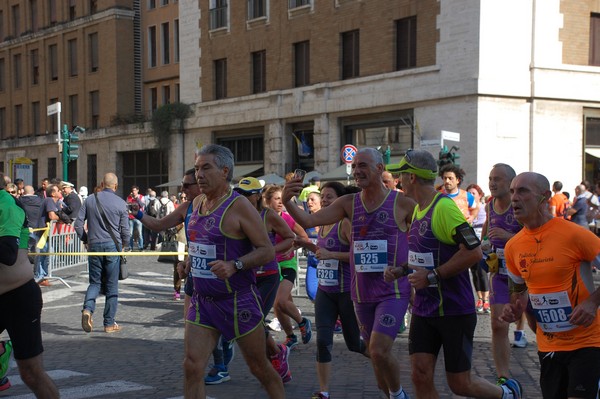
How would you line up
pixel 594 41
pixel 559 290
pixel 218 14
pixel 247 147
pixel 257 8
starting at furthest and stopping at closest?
pixel 218 14 < pixel 247 147 < pixel 257 8 < pixel 594 41 < pixel 559 290

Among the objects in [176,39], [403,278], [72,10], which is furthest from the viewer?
[72,10]

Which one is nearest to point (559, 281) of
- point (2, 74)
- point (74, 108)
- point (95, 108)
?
point (95, 108)

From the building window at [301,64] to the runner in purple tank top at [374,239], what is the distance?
26.0m

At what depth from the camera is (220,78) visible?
37094 millimetres

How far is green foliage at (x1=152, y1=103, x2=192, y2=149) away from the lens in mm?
38531

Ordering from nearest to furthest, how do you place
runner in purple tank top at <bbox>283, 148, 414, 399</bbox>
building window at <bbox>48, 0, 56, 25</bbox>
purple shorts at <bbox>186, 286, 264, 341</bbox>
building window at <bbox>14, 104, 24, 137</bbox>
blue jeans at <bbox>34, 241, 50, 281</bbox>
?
purple shorts at <bbox>186, 286, 264, 341</bbox> → runner in purple tank top at <bbox>283, 148, 414, 399</bbox> → blue jeans at <bbox>34, 241, 50, 281</bbox> → building window at <bbox>48, 0, 56, 25</bbox> → building window at <bbox>14, 104, 24, 137</bbox>

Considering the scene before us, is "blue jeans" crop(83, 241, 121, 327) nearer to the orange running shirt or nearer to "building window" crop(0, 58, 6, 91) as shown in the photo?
the orange running shirt

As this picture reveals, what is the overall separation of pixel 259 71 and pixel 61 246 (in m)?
18.3

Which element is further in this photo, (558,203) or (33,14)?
(33,14)

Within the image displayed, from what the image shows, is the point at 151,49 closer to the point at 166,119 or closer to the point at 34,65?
the point at 166,119

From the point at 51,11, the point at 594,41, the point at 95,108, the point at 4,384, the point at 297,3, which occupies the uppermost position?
the point at 51,11

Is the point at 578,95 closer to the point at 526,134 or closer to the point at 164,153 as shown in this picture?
the point at 526,134

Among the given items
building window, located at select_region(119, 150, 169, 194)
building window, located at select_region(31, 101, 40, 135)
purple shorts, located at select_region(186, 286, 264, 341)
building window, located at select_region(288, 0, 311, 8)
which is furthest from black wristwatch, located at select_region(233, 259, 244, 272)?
building window, located at select_region(31, 101, 40, 135)

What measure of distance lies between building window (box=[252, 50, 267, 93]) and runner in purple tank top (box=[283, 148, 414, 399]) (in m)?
28.2
